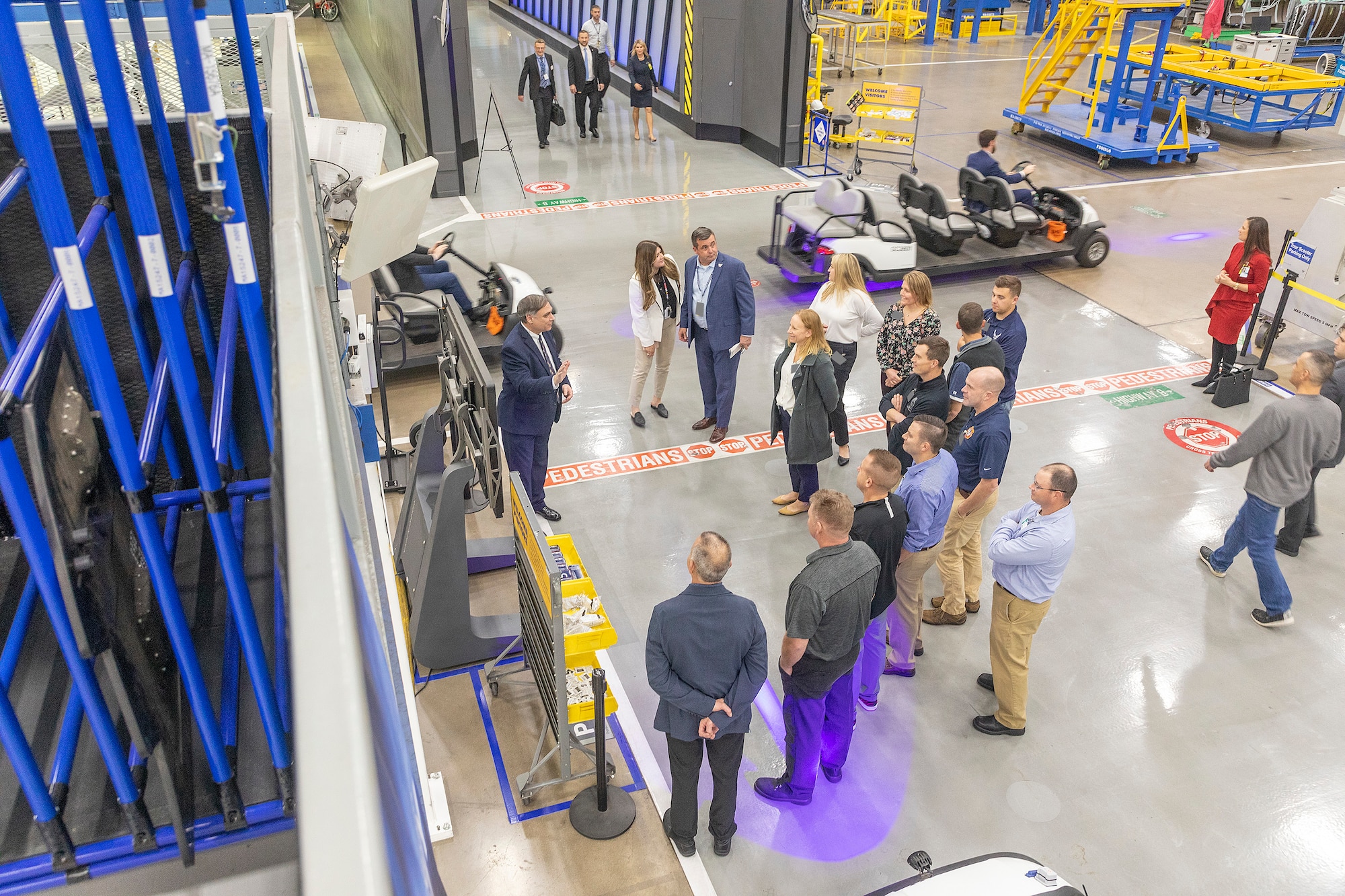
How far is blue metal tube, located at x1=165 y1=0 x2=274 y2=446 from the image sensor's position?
214 centimetres

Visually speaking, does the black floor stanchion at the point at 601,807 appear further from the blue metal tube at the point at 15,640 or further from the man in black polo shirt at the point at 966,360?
the man in black polo shirt at the point at 966,360

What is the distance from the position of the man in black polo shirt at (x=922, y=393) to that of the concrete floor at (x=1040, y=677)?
111 centimetres

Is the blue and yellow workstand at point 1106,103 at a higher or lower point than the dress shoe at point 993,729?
higher

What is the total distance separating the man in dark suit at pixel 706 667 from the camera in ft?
13.1

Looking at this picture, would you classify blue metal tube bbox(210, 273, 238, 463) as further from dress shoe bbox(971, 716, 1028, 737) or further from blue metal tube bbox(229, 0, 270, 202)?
dress shoe bbox(971, 716, 1028, 737)

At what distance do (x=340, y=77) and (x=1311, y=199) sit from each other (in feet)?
69.8

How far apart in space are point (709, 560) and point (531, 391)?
281cm

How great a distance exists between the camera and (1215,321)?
8.80 m

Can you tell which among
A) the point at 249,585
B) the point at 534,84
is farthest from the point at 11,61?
the point at 534,84

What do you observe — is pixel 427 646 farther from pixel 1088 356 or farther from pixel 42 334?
pixel 1088 356

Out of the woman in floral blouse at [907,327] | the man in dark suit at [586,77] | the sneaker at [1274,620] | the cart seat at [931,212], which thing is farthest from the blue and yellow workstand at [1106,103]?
the sneaker at [1274,620]

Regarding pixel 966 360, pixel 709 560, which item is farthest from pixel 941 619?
pixel 709 560

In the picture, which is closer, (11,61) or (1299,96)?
(11,61)

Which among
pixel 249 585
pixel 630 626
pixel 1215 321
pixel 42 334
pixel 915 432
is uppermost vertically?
pixel 42 334
